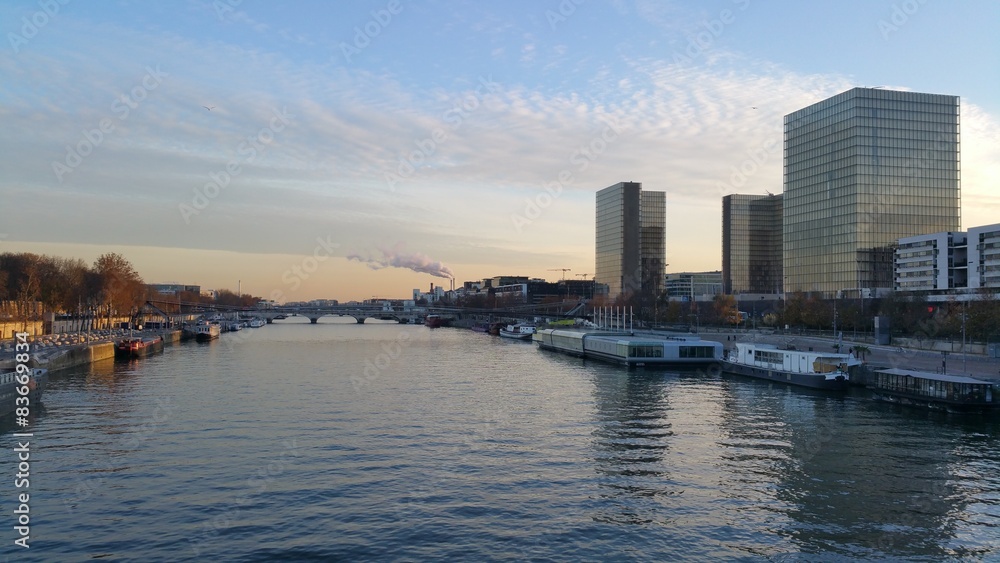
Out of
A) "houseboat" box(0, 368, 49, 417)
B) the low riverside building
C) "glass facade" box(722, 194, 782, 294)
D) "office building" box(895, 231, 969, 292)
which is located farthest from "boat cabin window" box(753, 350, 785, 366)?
"glass facade" box(722, 194, 782, 294)

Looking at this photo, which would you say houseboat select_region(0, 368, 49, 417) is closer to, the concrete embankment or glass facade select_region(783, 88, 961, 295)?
the concrete embankment

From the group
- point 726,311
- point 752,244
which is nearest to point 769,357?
point 726,311

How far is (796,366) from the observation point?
53.6 meters

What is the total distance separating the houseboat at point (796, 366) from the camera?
49.7 meters

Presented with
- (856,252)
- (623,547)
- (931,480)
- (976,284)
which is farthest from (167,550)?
(856,252)

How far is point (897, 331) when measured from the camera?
7319 cm

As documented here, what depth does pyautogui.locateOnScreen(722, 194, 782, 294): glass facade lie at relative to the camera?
185750 millimetres

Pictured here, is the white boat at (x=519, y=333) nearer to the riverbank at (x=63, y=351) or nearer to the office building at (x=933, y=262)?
the office building at (x=933, y=262)

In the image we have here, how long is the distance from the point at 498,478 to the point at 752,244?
176432 millimetres

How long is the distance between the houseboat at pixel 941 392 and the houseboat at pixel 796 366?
4.70 m

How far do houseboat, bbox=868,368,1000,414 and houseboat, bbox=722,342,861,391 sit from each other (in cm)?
470

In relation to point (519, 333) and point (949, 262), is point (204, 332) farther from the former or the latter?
point (949, 262)

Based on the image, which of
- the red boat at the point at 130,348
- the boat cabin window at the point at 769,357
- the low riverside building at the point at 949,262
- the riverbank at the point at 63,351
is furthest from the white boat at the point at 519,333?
the boat cabin window at the point at 769,357

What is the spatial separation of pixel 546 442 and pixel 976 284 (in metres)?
87.4
